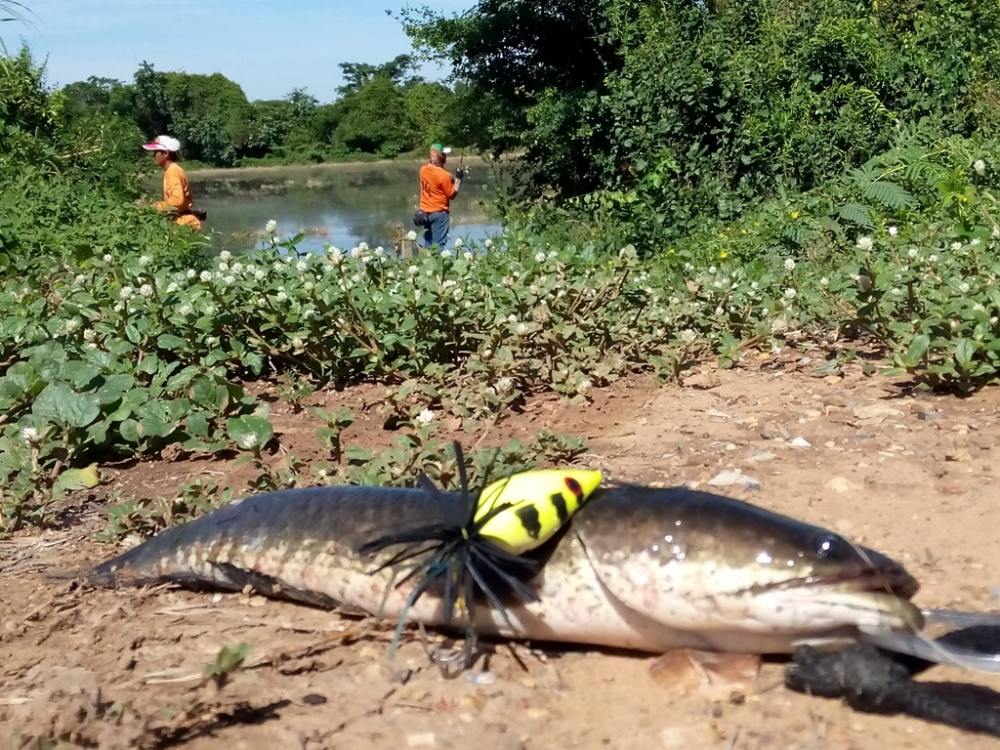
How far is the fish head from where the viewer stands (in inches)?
85.8

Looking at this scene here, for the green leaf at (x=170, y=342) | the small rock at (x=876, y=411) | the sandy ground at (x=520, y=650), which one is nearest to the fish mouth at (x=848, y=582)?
the sandy ground at (x=520, y=650)

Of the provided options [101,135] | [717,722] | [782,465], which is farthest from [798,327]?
[101,135]

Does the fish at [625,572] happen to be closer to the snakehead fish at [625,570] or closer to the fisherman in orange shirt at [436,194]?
the snakehead fish at [625,570]

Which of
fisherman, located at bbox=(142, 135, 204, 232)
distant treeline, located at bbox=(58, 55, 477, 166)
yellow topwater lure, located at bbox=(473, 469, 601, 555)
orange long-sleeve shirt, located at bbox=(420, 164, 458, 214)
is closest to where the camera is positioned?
yellow topwater lure, located at bbox=(473, 469, 601, 555)

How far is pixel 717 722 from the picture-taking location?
7.14 feet

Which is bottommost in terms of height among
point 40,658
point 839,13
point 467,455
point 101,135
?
point 40,658

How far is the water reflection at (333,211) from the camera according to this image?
16.1 metres

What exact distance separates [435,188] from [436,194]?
0.09 m

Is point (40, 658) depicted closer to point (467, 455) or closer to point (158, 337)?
point (467, 455)

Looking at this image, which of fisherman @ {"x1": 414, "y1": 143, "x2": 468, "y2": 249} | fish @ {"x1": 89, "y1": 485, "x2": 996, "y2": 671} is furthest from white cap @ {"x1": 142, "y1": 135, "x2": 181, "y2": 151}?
fish @ {"x1": 89, "y1": 485, "x2": 996, "y2": 671}

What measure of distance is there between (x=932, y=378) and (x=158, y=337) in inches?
124

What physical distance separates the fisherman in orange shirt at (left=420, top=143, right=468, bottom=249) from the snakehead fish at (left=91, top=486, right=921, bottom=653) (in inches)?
359

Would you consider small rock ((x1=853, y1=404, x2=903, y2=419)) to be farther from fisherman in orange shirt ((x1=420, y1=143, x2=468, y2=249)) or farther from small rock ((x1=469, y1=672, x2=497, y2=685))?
fisherman in orange shirt ((x1=420, y1=143, x2=468, y2=249))

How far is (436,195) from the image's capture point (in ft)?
39.3
